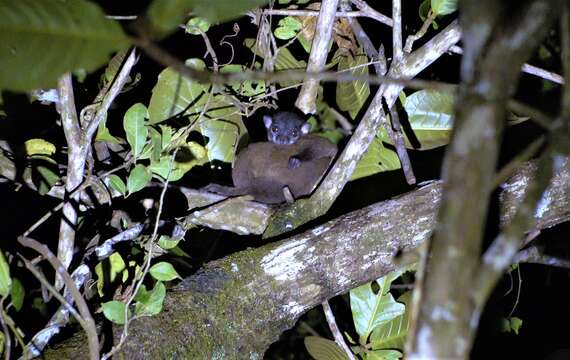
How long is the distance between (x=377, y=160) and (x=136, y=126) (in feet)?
4.54

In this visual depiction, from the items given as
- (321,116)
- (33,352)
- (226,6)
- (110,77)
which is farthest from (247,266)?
(321,116)

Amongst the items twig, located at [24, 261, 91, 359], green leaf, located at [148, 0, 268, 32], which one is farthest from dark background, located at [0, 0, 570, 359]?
green leaf, located at [148, 0, 268, 32]

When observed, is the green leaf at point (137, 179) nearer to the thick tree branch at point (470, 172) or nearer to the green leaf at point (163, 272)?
the green leaf at point (163, 272)

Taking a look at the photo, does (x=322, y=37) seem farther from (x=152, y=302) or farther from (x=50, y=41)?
(x=50, y=41)

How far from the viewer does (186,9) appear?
127cm

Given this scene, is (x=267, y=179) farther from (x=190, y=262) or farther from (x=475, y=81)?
(x=475, y=81)

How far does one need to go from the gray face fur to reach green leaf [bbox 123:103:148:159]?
150 centimetres

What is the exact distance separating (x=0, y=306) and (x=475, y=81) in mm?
1869

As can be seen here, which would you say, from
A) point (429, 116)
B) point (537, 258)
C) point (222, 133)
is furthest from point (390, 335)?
point (222, 133)

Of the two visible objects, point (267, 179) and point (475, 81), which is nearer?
point (475, 81)

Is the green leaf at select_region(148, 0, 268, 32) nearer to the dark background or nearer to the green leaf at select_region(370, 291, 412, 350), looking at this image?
the dark background

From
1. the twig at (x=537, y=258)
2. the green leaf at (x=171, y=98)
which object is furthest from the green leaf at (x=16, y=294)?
the twig at (x=537, y=258)

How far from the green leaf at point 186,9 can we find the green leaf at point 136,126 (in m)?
1.62

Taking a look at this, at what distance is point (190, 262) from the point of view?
351 centimetres
